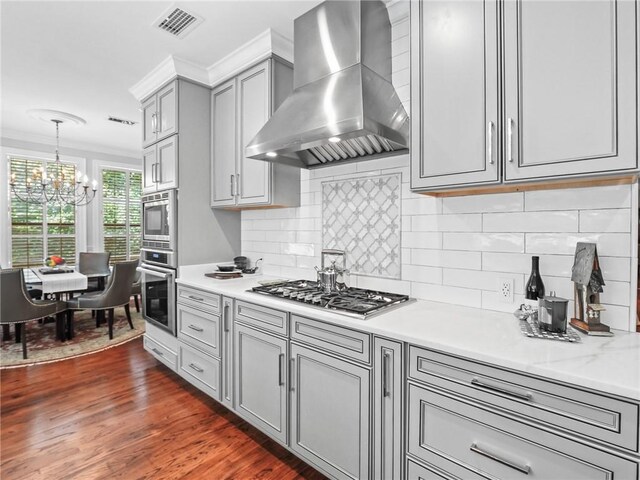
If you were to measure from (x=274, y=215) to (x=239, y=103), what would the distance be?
97cm

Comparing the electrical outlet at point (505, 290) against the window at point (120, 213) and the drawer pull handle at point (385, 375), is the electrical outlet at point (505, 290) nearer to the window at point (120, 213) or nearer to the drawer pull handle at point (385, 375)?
the drawer pull handle at point (385, 375)

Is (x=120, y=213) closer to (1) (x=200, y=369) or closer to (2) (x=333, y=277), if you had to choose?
(1) (x=200, y=369)

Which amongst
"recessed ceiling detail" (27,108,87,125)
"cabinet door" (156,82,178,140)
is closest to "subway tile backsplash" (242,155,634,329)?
"cabinet door" (156,82,178,140)

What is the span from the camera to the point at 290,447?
190 cm

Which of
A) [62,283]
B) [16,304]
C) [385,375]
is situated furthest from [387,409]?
[62,283]

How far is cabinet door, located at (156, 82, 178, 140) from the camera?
2949mm

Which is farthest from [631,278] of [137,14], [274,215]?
[137,14]

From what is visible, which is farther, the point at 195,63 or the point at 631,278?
the point at 195,63

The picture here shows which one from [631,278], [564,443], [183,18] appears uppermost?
[183,18]

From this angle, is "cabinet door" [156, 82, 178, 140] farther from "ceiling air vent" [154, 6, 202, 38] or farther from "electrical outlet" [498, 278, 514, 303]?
"electrical outlet" [498, 278, 514, 303]

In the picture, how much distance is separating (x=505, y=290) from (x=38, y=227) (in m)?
6.74

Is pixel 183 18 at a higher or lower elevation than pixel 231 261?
higher

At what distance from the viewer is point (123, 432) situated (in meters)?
2.27

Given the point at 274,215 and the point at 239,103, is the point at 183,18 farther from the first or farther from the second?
the point at 274,215
